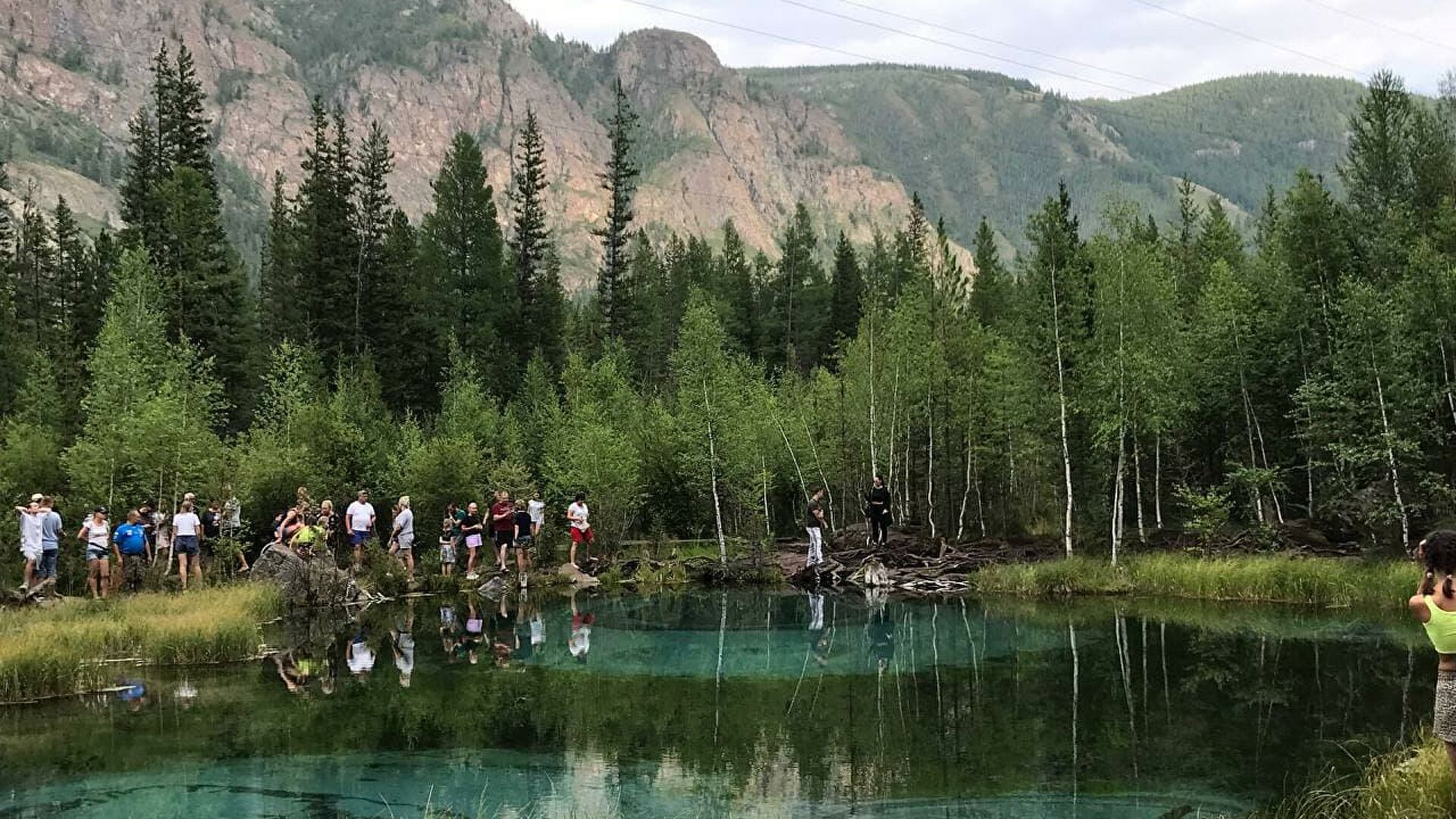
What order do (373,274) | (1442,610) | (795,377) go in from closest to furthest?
(1442,610) → (795,377) → (373,274)

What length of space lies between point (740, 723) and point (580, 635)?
736 cm

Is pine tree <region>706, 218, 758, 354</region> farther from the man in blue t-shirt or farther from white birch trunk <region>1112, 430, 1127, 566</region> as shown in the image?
the man in blue t-shirt

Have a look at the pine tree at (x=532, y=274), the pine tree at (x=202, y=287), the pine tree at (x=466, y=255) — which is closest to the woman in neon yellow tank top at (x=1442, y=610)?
the pine tree at (x=202, y=287)

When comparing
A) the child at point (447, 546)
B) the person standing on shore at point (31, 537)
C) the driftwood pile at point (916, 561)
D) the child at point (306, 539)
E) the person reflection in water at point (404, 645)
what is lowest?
the driftwood pile at point (916, 561)

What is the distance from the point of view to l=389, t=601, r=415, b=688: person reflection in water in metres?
→ 14.9

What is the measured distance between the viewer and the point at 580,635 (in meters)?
18.7

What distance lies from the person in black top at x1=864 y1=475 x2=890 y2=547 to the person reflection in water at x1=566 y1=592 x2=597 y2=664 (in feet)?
30.6

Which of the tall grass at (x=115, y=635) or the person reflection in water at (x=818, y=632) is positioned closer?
the tall grass at (x=115, y=635)

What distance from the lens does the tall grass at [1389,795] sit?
23.9 ft

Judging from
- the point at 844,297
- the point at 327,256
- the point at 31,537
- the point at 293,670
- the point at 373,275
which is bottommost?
the point at 293,670

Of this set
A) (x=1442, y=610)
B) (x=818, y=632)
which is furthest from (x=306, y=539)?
(x=1442, y=610)

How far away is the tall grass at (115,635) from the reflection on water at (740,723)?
2.03 ft

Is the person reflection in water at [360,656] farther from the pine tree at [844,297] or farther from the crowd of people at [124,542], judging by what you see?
the pine tree at [844,297]

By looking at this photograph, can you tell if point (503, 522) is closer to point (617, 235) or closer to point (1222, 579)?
point (1222, 579)
